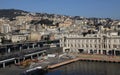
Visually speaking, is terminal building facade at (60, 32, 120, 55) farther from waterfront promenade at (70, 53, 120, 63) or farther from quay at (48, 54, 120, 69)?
quay at (48, 54, 120, 69)

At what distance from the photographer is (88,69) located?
3909 cm

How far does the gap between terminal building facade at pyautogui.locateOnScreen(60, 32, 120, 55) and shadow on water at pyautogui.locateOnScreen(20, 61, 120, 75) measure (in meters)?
7.14

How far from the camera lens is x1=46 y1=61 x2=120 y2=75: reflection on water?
35.7m

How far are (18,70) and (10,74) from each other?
2.77 meters

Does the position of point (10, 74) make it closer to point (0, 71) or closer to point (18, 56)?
point (0, 71)

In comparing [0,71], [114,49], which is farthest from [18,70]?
[114,49]

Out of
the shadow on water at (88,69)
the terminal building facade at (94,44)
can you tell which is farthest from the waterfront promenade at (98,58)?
the terminal building facade at (94,44)

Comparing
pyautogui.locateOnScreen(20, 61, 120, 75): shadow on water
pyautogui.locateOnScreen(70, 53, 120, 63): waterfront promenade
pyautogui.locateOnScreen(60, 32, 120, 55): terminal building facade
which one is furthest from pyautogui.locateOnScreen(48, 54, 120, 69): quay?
pyautogui.locateOnScreen(60, 32, 120, 55): terminal building facade

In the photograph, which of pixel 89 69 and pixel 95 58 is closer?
pixel 89 69

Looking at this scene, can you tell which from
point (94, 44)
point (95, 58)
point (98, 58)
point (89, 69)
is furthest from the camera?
point (94, 44)

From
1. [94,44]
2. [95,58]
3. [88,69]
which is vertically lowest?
[88,69]

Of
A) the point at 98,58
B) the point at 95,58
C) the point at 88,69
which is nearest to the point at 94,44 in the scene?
the point at 95,58

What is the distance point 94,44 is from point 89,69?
1411 cm

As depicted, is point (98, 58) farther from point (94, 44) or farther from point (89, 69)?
point (89, 69)
